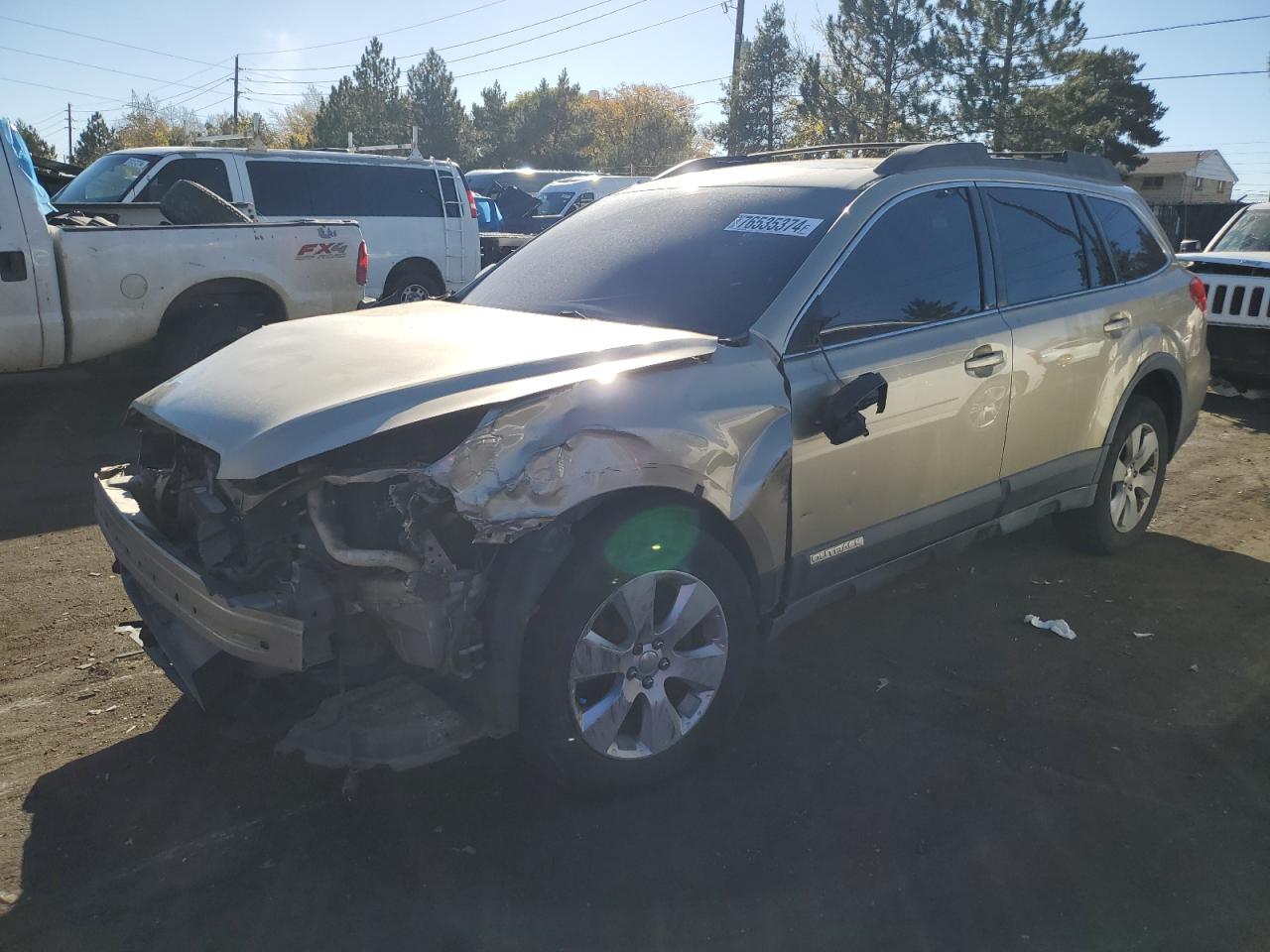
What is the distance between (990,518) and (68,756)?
3.56 m

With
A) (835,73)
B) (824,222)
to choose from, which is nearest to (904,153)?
(824,222)

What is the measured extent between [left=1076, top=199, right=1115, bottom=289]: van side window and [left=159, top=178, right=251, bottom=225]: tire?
6281 mm

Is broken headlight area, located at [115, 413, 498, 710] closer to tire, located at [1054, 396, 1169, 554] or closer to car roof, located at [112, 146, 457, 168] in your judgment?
tire, located at [1054, 396, 1169, 554]

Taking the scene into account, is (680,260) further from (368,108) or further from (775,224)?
(368,108)

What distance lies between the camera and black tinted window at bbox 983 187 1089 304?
168 inches

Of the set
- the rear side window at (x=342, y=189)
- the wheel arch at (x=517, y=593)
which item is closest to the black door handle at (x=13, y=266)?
the rear side window at (x=342, y=189)

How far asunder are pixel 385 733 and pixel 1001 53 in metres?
44.4

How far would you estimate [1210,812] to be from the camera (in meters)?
3.14

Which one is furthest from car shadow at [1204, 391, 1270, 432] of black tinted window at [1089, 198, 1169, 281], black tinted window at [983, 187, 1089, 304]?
black tinted window at [983, 187, 1089, 304]

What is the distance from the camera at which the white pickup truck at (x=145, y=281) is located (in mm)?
6812

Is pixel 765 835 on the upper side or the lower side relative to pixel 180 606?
lower

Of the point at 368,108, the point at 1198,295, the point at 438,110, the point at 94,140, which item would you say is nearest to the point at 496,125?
the point at 438,110

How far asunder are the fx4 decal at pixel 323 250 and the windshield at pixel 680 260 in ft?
13.6

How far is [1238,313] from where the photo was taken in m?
8.91
